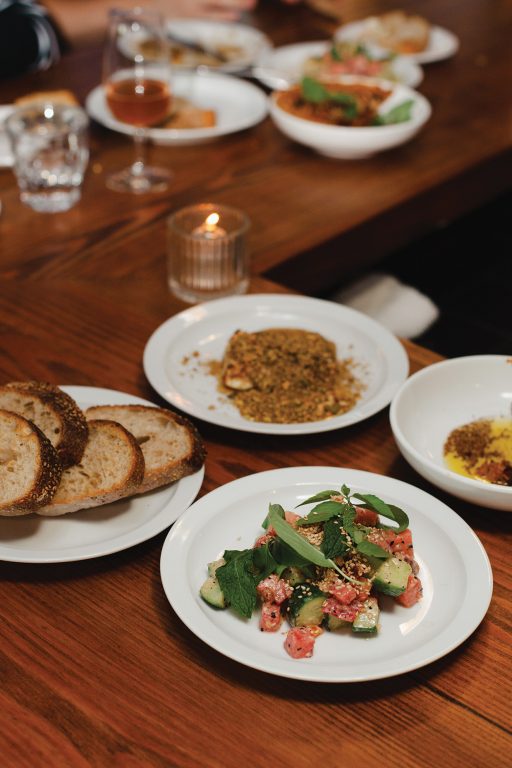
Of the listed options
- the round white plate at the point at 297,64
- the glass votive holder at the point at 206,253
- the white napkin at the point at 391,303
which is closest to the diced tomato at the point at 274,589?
the glass votive holder at the point at 206,253

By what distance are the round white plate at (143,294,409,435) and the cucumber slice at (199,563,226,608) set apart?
361 millimetres

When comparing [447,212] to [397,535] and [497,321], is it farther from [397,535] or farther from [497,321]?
[397,535]

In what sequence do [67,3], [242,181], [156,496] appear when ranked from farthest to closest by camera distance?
[67,3]
[242,181]
[156,496]

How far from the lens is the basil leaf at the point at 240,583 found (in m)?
1.11

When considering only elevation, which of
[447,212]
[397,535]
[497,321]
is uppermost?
[397,535]

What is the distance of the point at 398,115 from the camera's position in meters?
2.48

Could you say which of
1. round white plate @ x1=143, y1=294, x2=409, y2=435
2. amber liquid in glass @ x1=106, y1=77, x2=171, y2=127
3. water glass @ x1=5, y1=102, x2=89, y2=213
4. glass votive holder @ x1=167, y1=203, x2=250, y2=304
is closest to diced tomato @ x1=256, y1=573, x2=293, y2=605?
round white plate @ x1=143, y1=294, x2=409, y2=435

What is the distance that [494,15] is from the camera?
3.66 meters

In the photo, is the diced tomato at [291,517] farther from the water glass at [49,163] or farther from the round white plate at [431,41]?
the round white plate at [431,41]

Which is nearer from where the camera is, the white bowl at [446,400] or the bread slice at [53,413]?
the bread slice at [53,413]

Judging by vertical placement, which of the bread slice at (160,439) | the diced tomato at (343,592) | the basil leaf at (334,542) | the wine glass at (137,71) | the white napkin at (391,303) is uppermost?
the wine glass at (137,71)

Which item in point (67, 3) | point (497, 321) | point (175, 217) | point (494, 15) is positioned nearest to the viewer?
point (175, 217)

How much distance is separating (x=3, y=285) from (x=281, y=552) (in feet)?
3.41

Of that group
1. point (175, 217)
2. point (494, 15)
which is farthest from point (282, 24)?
point (175, 217)
